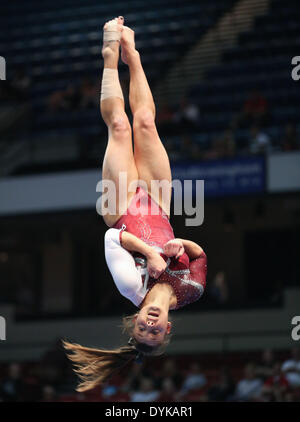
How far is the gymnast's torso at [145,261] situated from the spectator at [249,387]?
507 centimetres

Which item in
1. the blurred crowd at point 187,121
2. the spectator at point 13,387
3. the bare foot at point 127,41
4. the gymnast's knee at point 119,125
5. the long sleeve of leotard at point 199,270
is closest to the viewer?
the long sleeve of leotard at point 199,270

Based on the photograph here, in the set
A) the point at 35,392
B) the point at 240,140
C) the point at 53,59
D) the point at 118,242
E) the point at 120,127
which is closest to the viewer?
the point at 118,242

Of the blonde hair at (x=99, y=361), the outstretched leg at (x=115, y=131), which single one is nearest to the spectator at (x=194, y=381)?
the blonde hair at (x=99, y=361)

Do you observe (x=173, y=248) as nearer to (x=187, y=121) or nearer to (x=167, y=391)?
(x=167, y=391)

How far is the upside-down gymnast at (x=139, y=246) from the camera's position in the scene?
18.9 ft

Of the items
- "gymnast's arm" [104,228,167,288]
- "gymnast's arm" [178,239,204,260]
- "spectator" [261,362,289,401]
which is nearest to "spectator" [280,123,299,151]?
"spectator" [261,362,289,401]

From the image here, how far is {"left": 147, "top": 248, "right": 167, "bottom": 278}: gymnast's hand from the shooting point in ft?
18.6

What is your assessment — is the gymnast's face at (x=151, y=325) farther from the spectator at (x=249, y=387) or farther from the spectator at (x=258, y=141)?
the spectator at (x=258, y=141)

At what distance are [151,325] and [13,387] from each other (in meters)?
6.99

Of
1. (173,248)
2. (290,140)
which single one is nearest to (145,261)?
(173,248)

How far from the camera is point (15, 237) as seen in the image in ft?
57.0

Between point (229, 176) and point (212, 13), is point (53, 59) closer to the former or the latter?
point (212, 13)

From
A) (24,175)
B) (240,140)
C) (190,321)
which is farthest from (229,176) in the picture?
(24,175)

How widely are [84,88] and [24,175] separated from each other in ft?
7.74
